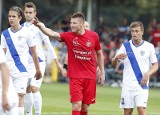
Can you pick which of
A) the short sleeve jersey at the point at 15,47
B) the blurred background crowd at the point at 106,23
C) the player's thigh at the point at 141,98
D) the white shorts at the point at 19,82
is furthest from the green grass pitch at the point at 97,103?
the player's thigh at the point at 141,98

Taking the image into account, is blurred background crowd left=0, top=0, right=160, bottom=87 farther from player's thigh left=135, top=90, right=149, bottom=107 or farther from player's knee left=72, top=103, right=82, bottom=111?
player's knee left=72, top=103, right=82, bottom=111

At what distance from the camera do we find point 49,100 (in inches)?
912

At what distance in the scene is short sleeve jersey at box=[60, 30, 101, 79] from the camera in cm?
1384

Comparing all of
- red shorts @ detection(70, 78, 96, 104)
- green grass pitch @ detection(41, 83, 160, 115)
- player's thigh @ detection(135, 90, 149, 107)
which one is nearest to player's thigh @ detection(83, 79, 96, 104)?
red shorts @ detection(70, 78, 96, 104)

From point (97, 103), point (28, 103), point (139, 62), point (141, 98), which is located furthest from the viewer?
point (97, 103)

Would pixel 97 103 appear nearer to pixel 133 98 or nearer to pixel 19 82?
pixel 133 98

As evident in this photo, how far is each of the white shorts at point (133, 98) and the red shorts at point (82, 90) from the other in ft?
2.57

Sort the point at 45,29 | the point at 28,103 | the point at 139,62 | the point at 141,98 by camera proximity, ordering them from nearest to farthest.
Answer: the point at 45,29 < the point at 141,98 < the point at 139,62 < the point at 28,103

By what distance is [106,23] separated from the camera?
38688 millimetres

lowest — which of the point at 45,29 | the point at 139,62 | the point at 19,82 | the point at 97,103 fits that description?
the point at 97,103

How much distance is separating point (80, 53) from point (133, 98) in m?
1.57

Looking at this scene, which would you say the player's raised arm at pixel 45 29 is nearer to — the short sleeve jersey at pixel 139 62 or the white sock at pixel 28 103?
the short sleeve jersey at pixel 139 62

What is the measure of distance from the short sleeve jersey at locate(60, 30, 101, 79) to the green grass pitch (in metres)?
4.75

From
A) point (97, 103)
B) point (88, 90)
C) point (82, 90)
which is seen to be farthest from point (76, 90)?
point (97, 103)
